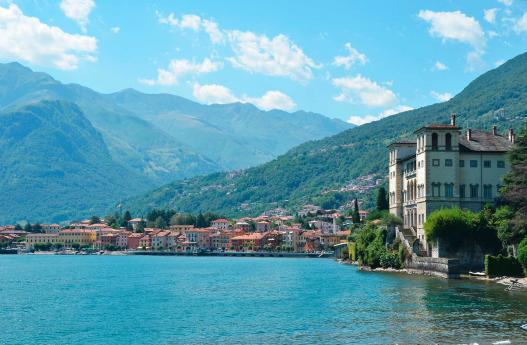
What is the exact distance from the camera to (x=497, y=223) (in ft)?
232

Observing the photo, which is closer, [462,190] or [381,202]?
[462,190]

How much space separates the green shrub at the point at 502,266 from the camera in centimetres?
6556

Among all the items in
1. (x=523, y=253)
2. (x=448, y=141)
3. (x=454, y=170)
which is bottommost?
(x=523, y=253)

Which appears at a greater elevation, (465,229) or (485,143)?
(485,143)

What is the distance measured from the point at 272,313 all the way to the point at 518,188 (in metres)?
26.1

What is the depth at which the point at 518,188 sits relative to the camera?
64.6 meters

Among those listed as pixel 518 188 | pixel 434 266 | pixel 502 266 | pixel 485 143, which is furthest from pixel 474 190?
pixel 518 188

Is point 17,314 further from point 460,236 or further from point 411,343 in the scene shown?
point 460,236

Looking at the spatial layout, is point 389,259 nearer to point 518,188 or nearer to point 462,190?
point 462,190

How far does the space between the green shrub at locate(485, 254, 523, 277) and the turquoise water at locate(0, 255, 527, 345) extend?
364 centimetres

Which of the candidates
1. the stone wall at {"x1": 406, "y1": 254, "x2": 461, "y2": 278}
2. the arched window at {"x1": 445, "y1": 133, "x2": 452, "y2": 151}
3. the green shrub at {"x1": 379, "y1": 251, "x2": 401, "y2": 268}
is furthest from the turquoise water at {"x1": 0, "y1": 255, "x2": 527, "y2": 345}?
the arched window at {"x1": 445, "y1": 133, "x2": 452, "y2": 151}

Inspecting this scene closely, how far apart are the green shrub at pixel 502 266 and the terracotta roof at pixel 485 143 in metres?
15.0

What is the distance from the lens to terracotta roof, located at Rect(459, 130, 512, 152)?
78.9 metres

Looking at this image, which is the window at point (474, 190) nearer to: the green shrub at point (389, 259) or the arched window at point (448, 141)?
the arched window at point (448, 141)
